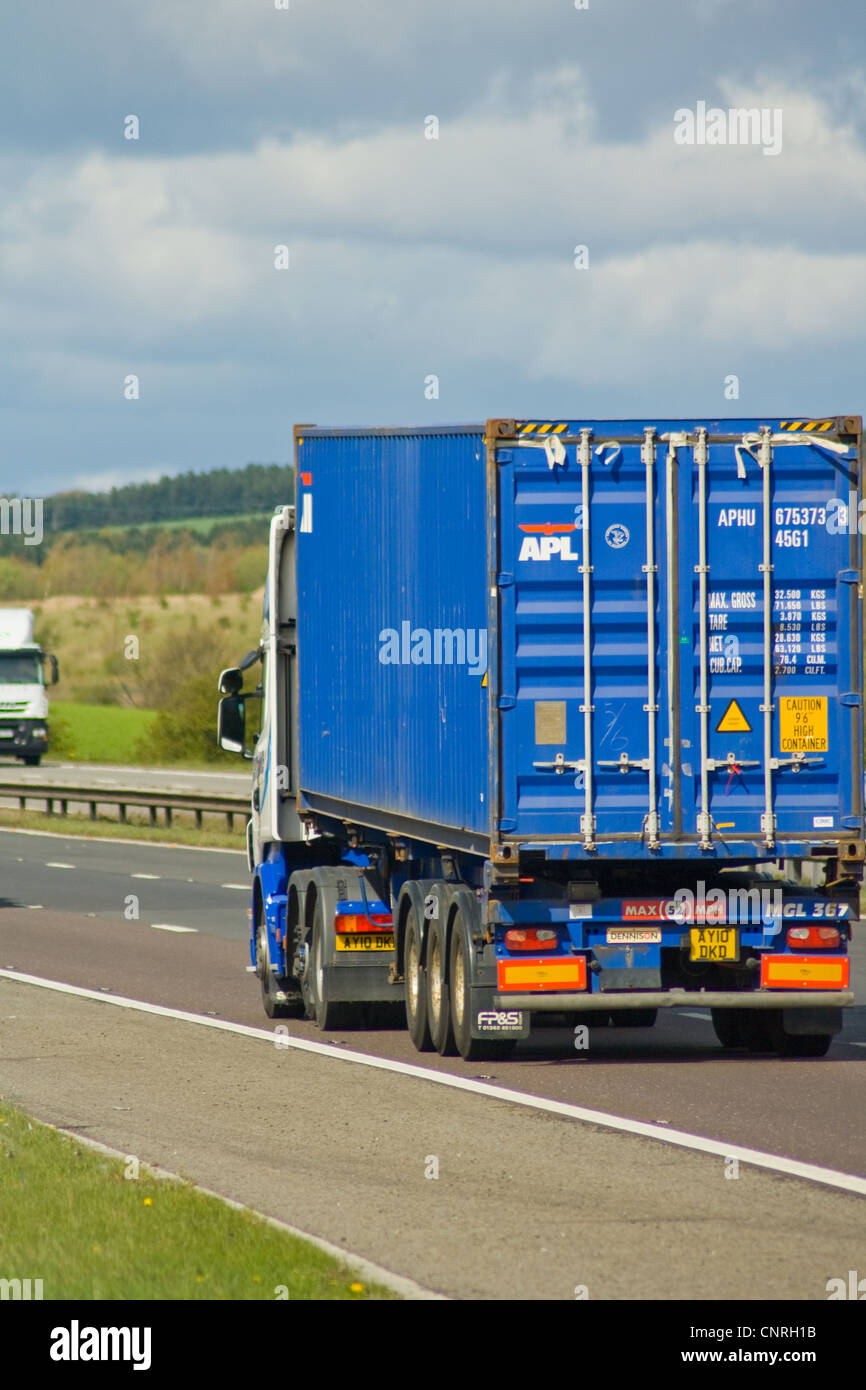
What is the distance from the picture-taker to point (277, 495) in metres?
194

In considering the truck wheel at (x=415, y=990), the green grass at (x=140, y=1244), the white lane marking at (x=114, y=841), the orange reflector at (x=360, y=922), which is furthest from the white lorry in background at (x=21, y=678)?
the green grass at (x=140, y=1244)

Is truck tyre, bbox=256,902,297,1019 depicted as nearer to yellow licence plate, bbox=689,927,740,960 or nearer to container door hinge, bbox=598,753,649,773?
yellow licence plate, bbox=689,927,740,960

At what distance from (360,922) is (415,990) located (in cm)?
113

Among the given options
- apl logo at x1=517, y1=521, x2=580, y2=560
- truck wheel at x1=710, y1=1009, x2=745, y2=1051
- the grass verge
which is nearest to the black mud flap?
truck wheel at x1=710, y1=1009, x2=745, y2=1051

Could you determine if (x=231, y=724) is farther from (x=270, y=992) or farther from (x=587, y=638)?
(x=587, y=638)

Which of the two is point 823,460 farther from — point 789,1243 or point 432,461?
point 789,1243

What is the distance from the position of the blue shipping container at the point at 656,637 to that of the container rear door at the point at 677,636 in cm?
1

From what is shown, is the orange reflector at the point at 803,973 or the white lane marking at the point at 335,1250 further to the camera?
the orange reflector at the point at 803,973

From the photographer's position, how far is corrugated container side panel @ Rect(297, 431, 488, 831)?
12.9 meters

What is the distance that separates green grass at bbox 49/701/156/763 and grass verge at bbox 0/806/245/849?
93.4ft

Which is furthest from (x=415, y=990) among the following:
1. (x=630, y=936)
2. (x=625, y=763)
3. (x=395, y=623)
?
(x=625, y=763)

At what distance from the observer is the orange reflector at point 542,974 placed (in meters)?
12.8

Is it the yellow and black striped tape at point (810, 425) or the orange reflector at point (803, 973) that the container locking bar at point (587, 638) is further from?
the orange reflector at point (803, 973)
